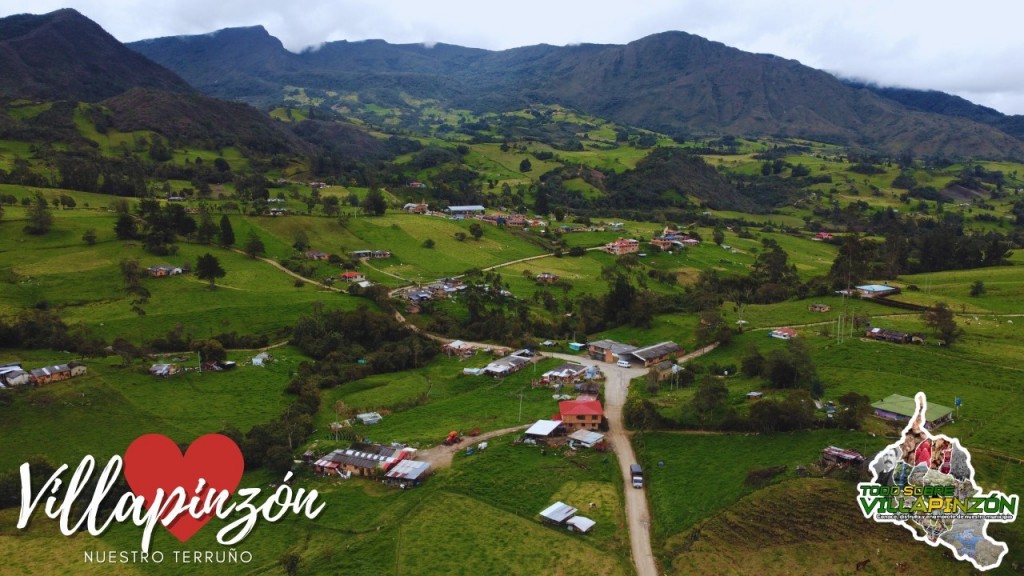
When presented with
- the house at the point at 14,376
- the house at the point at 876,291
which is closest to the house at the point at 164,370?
the house at the point at 14,376

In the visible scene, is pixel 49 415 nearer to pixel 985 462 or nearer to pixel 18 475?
pixel 18 475

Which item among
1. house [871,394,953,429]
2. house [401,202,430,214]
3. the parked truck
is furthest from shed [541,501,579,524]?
house [401,202,430,214]

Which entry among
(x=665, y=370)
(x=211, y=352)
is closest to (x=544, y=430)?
(x=665, y=370)

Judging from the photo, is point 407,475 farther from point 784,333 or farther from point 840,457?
point 784,333

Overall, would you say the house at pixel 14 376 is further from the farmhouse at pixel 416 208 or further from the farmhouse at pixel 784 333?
the farmhouse at pixel 416 208

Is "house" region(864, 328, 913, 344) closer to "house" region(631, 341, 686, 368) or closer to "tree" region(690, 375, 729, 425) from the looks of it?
"house" region(631, 341, 686, 368)

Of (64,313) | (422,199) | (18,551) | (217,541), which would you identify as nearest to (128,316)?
(64,313)
